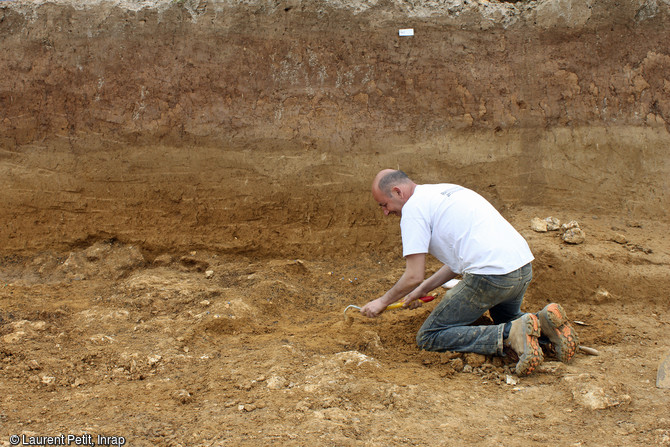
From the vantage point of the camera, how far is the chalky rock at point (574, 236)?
4809mm

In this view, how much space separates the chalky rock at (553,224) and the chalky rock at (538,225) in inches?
1.3

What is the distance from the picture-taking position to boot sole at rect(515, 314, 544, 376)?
317cm

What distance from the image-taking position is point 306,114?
5234 millimetres

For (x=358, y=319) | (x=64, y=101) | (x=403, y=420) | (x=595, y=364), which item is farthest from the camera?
(x=64, y=101)

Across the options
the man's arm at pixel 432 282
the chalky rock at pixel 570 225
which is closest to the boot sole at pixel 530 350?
the man's arm at pixel 432 282

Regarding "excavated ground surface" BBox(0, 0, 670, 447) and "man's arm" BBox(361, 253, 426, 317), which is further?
"excavated ground surface" BBox(0, 0, 670, 447)

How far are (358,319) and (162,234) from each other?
2085mm

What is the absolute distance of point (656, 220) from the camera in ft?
17.1

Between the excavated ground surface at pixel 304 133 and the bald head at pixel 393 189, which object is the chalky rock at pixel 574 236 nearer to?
the excavated ground surface at pixel 304 133

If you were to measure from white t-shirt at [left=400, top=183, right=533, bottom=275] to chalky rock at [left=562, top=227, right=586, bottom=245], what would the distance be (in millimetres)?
1606

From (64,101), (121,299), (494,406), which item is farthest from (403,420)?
(64,101)

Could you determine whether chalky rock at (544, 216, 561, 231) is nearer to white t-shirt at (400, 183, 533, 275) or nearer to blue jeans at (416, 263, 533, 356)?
blue jeans at (416, 263, 533, 356)

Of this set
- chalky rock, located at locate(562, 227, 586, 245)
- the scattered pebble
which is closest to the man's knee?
chalky rock, located at locate(562, 227, 586, 245)

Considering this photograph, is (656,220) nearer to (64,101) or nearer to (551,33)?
(551,33)
